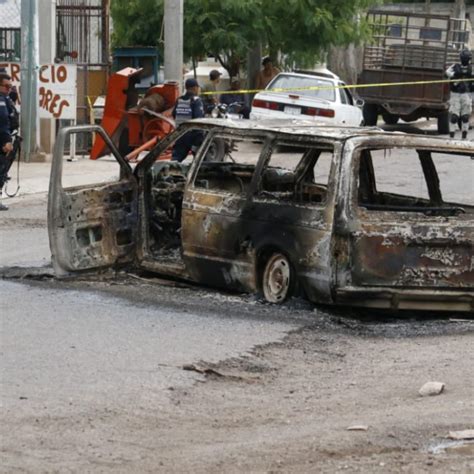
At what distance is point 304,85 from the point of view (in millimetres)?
27375

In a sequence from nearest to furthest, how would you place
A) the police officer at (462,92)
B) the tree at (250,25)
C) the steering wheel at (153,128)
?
the steering wheel at (153,128) < the police officer at (462,92) < the tree at (250,25)

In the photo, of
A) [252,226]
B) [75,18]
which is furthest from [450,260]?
[75,18]

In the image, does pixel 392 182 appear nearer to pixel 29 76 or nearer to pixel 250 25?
pixel 29 76

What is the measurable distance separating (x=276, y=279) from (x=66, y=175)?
1162cm

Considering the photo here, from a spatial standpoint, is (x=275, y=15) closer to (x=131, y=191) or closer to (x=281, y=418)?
(x=131, y=191)

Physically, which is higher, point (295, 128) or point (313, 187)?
point (295, 128)

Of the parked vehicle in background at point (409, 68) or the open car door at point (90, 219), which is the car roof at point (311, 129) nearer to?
the open car door at point (90, 219)

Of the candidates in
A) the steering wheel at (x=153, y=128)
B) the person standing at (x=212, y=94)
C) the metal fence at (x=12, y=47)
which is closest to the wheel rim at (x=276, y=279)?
the steering wheel at (x=153, y=128)

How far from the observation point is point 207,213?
37.0 feet

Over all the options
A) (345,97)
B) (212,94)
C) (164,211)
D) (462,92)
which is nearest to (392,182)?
(345,97)

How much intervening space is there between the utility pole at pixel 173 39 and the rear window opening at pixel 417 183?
395 cm

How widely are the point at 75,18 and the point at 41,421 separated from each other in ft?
79.4

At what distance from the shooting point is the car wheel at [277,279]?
10.7m

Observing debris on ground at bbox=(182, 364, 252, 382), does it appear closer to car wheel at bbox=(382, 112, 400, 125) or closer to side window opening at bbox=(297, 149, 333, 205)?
side window opening at bbox=(297, 149, 333, 205)
